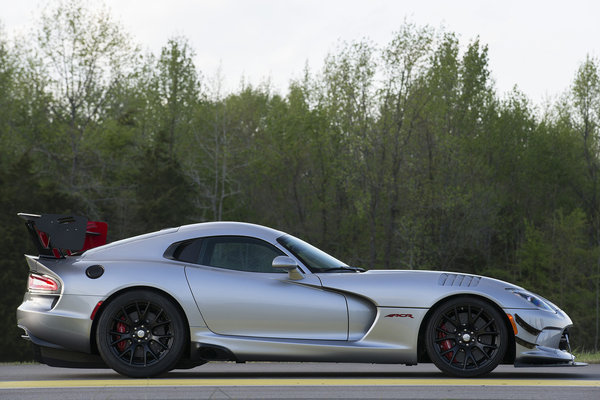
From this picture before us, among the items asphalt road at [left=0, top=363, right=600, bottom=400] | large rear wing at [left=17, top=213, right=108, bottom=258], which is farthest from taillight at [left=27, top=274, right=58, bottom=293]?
asphalt road at [left=0, top=363, right=600, bottom=400]

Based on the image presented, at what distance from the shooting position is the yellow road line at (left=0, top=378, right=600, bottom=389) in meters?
7.48

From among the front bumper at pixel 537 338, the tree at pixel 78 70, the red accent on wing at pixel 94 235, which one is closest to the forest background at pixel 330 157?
the tree at pixel 78 70

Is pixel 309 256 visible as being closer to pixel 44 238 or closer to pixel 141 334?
pixel 141 334

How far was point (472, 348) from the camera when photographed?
7.91 m

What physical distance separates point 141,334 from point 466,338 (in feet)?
9.70

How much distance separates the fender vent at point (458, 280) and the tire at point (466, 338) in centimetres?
17

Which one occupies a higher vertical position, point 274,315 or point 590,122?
point 590,122

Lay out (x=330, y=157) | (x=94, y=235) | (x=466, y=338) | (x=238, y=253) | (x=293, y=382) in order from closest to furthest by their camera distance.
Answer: (x=293, y=382) < (x=466, y=338) < (x=238, y=253) < (x=94, y=235) < (x=330, y=157)

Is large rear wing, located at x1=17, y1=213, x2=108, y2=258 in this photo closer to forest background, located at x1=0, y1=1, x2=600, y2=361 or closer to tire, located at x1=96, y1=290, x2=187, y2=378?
tire, located at x1=96, y1=290, x2=187, y2=378

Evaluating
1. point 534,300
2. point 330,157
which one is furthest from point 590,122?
point 534,300

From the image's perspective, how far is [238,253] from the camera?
838 centimetres

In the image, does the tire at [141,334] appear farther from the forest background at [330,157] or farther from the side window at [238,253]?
the forest background at [330,157]

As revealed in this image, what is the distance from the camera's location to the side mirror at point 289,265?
26.0ft

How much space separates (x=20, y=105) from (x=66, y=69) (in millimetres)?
4073
